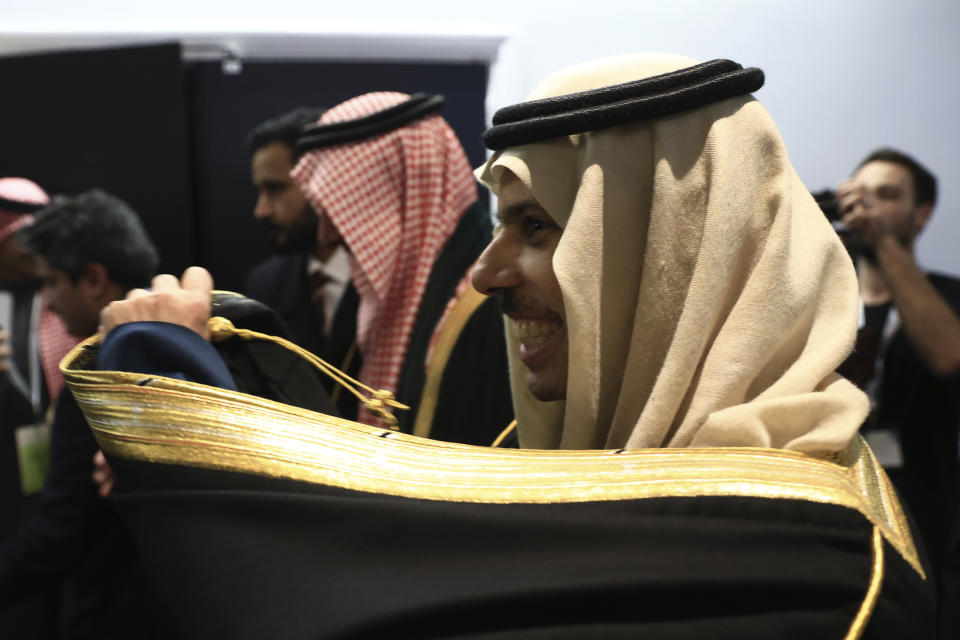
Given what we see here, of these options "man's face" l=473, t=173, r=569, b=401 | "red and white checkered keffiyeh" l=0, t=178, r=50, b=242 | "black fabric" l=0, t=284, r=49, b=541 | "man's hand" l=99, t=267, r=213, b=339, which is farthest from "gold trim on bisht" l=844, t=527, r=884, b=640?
"red and white checkered keffiyeh" l=0, t=178, r=50, b=242

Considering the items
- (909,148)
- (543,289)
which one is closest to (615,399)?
(543,289)

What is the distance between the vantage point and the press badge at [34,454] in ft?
6.93

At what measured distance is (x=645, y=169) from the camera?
0.99 metres

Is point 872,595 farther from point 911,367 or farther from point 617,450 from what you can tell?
point 911,367

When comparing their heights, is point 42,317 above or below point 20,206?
below

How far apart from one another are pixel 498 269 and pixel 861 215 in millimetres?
1403

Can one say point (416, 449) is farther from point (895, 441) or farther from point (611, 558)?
point (895, 441)

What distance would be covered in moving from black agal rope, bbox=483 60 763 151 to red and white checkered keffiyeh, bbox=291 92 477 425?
3.67 ft

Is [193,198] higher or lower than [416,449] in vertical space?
lower

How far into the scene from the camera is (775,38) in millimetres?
2393

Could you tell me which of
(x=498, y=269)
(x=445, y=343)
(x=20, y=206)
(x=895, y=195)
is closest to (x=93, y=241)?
(x=20, y=206)

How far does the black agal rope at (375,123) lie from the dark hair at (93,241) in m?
0.57

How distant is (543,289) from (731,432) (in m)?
0.32

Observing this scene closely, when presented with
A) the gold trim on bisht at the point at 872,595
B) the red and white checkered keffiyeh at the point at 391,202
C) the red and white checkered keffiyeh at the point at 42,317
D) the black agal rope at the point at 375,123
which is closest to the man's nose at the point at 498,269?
the gold trim on bisht at the point at 872,595
